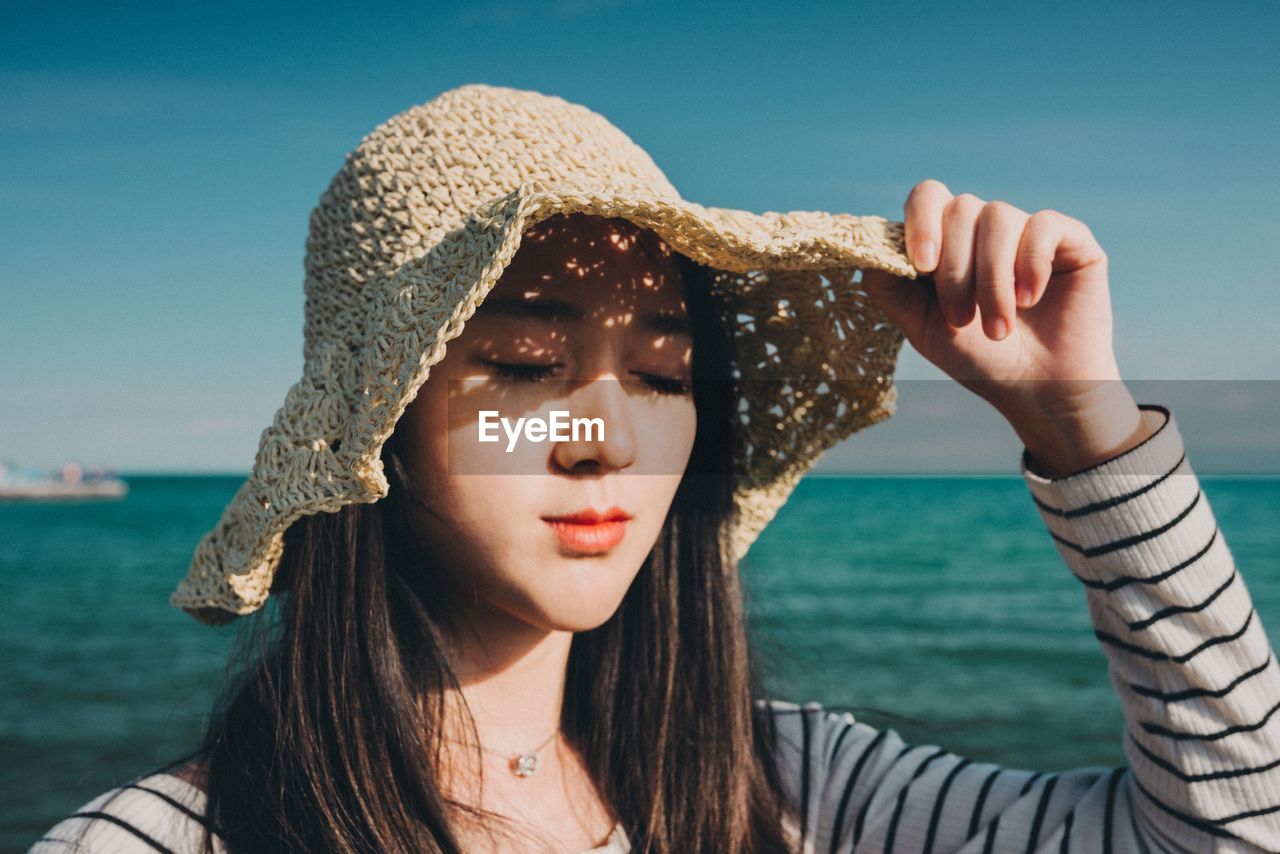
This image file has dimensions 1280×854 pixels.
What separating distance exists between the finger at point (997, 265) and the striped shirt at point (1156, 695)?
0.27 metres

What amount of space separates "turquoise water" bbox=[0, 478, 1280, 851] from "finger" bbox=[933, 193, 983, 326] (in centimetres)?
81

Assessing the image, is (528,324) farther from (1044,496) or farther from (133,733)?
(133,733)

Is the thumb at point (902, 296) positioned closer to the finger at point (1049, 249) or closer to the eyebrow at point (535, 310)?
the finger at point (1049, 249)

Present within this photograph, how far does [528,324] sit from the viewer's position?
135cm

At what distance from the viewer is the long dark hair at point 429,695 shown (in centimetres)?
138

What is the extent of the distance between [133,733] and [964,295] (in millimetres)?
8066

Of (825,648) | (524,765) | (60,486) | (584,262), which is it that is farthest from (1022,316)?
(60,486)

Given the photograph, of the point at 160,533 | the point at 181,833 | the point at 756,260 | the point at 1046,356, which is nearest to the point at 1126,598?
the point at 1046,356

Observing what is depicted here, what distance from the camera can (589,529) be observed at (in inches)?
54.1

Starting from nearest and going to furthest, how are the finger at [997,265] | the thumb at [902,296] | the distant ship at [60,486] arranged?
the finger at [997,265] < the thumb at [902,296] < the distant ship at [60,486]

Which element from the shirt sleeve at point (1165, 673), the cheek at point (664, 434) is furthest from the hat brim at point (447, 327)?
the shirt sleeve at point (1165, 673)

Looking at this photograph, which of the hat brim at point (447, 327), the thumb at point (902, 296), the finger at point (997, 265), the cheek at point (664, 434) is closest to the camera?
the hat brim at point (447, 327)

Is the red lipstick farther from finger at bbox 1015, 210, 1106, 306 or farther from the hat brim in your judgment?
finger at bbox 1015, 210, 1106, 306

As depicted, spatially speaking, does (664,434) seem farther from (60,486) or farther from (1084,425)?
(60,486)
